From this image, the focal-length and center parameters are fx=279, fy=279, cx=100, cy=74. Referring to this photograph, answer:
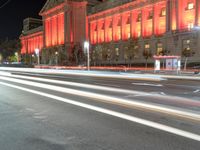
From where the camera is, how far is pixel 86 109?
9617 millimetres

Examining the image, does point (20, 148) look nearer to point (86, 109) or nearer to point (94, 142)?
point (94, 142)

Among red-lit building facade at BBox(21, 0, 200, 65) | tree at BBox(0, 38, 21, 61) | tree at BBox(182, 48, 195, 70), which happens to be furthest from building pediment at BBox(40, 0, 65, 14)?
tree at BBox(182, 48, 195, 70)

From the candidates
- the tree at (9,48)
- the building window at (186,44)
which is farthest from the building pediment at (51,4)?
the building window at (186,44)

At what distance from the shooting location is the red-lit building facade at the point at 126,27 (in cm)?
5684

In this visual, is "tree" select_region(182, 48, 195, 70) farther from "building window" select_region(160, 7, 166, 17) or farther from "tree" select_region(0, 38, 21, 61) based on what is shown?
"tree" select_region(0, 38, 21, 61)

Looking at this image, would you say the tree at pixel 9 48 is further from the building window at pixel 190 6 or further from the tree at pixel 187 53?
the tree at pixel 187 53

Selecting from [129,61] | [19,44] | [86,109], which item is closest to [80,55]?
[129,61]

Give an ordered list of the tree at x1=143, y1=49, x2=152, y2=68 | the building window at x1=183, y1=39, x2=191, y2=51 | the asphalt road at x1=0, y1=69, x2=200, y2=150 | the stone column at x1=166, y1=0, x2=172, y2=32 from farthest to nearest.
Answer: the tree at x1=143, y1=49, x2=152, y2=68 → the stone column at x1=166, y1=0, x2=172, y2=32 → the building window at x1=183, y1=39, x2=191, y2=51 → the asphalt road at x1=0, y1=69, x2=200, y2=150

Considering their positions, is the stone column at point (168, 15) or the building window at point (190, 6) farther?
the stone column at point (168, 15)

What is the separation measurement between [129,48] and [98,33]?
24.9 metres

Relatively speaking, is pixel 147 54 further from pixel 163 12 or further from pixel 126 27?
pixel 126 27

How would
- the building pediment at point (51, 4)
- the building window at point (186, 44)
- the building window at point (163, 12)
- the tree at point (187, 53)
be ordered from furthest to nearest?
the building pediment at point (51, 4) → the building window at point (163, 12) → the building window at point (186, 44) → the tree at point (187, 53)

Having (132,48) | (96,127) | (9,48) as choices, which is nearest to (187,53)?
(132,48)

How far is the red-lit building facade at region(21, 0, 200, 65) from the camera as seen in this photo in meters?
56.8
